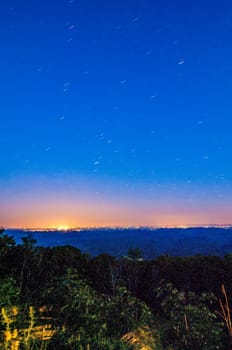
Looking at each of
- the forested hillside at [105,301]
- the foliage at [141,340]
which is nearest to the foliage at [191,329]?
the forested hillside at [105,301]

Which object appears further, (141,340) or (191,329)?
(191,329)

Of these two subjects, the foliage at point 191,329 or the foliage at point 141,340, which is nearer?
the foliage at point 141,340

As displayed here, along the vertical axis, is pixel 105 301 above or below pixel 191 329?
above

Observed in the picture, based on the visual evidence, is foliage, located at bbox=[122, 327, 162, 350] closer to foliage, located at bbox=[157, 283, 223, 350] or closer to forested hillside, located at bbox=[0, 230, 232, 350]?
forested hillside, located at bbox=[0, 230, 232, 350]

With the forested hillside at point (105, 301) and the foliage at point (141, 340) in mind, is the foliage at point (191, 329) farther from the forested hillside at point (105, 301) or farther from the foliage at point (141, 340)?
the foliage at point (141, 340)

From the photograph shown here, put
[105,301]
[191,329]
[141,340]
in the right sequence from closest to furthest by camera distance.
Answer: [141,340], [191,329], [105,301]

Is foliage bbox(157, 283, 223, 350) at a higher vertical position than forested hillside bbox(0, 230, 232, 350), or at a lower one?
lower

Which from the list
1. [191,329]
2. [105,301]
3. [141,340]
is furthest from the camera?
[105,301]

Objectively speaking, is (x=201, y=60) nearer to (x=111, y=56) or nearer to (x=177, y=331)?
(x=111, y=56)

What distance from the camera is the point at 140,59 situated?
8508mm

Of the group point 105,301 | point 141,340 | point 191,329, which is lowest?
point 191,329

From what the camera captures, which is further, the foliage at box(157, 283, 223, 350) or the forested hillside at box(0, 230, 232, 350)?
the foliage at box(157, 283, 223, 350)

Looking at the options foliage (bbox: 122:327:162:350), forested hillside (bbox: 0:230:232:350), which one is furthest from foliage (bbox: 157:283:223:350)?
foliage (bbox: 122:327:162:350)

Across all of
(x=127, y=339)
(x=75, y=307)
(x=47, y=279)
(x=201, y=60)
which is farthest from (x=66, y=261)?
(x=201, y=60)
